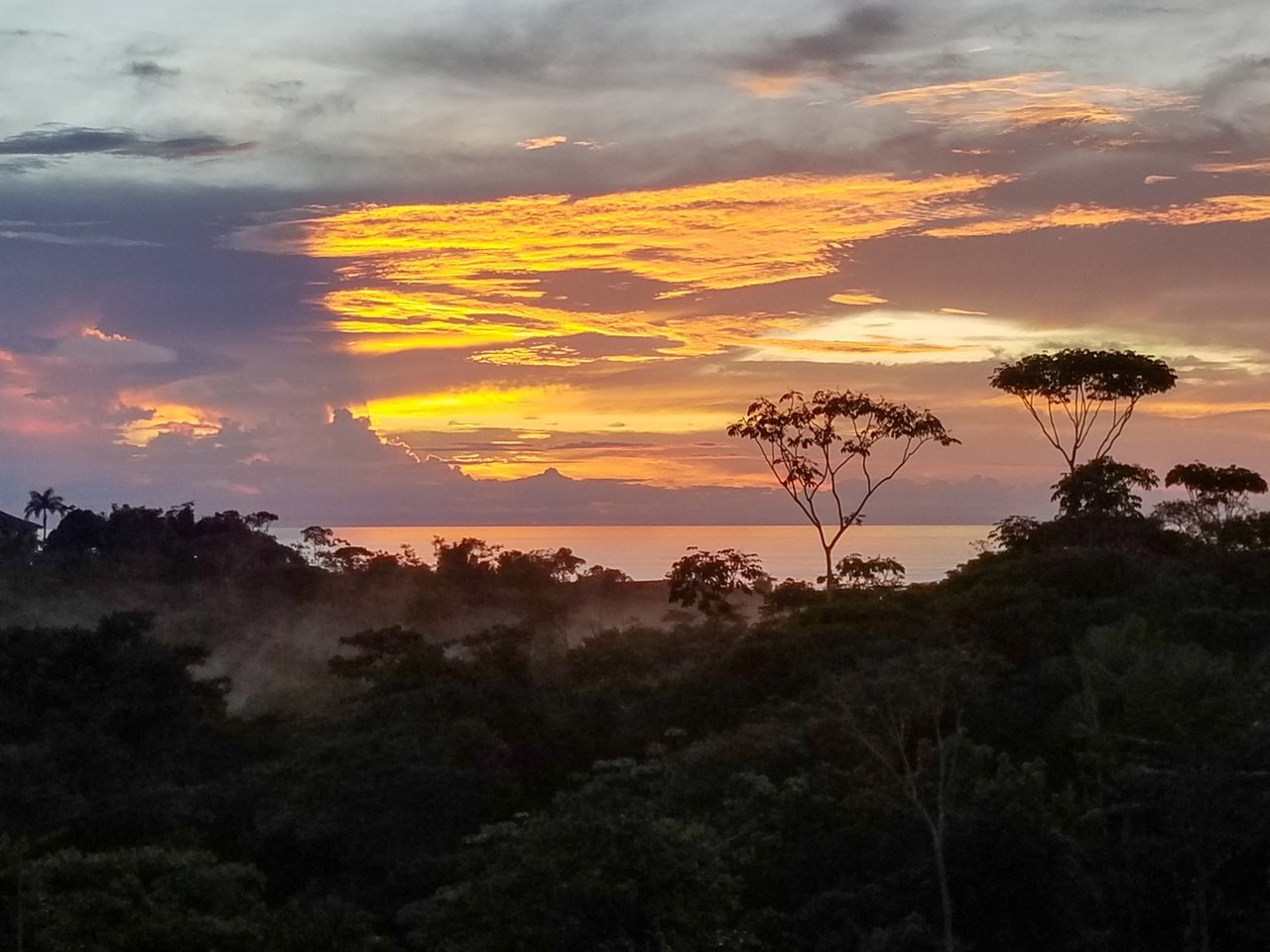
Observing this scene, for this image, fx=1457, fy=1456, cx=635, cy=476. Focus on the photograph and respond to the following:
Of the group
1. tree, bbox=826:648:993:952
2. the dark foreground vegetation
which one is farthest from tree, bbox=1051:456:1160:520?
tree, bbox=826:648:993:952

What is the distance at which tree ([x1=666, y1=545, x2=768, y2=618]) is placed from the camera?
45312 mm

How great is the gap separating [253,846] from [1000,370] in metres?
33.8

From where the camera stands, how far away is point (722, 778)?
2295 centimetres

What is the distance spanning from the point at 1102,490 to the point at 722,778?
81.7ft

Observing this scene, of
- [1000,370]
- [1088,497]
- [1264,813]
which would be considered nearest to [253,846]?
[1264,813]

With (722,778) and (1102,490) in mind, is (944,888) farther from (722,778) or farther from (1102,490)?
(1102,490)

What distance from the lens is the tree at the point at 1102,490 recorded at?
1726 inches

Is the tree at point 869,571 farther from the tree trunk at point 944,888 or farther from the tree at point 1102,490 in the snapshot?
the tree trunk at point 944,888

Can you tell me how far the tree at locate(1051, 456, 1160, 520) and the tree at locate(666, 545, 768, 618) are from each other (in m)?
9.65

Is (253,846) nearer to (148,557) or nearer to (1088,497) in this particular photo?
(1088,497)

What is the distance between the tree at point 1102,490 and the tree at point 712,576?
965cm

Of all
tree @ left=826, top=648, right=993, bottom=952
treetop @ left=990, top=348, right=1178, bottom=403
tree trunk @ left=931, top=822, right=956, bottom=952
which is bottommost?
tree trunk @ left=931, top=822, right=956, bottom=952

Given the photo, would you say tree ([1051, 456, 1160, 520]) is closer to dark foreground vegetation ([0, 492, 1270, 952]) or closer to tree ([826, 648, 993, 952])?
dark foreground vegetation ([0, 492, 1270, 952])

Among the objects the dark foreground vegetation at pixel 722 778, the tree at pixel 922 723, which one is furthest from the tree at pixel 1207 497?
the tree at pixel 922 723
